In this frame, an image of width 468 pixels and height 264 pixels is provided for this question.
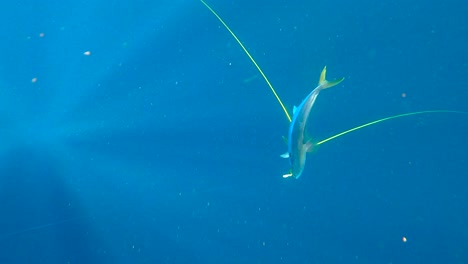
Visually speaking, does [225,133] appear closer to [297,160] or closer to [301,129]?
[297,160]

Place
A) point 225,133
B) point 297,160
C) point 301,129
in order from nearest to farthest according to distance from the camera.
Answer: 1. point 301,129
2. point 297,160
3. point 225,133

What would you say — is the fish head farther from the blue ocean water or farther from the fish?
the blue ocean water

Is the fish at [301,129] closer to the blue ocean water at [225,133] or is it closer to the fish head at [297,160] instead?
the fish head at [297,160]


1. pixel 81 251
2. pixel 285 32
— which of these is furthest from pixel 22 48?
pixel 285 32

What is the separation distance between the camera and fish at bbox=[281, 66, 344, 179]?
198cm

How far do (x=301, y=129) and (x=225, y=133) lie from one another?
1459 millimetres

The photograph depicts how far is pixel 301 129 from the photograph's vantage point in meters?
2.05

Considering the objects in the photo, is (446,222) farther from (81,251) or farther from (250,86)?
(81,251)

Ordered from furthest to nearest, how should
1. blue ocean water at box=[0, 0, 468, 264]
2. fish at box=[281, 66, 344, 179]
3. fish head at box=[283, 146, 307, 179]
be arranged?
blue ocean water at box=[0, 0, 468, 264], fish head at box=[283, 146, 307, 179], fish at box=[281, 66, 344, 179]

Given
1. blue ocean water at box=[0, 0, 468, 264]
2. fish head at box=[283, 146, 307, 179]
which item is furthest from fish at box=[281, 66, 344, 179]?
blue ocean water at box=[0, 0, 468, 264]

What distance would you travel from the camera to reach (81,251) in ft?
10.4

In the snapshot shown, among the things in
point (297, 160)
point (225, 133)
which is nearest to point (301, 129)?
point (297, 160)

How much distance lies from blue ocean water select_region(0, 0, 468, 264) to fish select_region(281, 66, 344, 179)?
1.28 metres

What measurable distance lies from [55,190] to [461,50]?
330 cm
